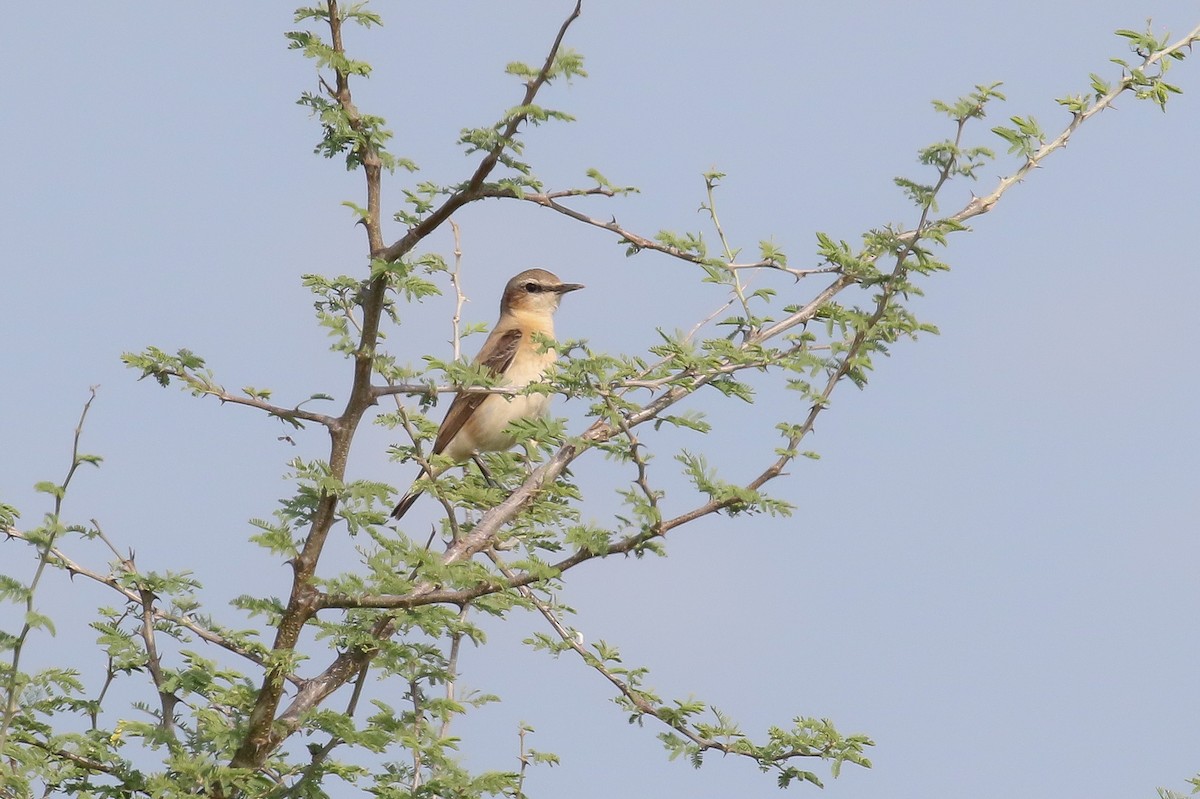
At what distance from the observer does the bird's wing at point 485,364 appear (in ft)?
33.7

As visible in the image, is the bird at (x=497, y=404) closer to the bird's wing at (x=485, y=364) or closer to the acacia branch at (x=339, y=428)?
the bird's wing at (x=485, y=364)

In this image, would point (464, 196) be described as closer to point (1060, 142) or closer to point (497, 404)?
point (1060, 142)

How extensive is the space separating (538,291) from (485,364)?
5.79ft

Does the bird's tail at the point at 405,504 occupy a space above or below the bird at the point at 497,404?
below

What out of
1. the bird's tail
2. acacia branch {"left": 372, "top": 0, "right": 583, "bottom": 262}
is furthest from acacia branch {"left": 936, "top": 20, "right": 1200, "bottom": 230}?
the bird's tail


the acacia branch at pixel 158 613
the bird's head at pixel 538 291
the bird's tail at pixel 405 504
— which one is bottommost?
the acacia branch at pixel 158 613

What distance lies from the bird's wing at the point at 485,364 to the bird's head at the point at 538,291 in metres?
0.37

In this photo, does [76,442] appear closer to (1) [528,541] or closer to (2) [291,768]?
(2) [291,768]

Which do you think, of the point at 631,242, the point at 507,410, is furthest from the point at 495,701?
the point at 507,410

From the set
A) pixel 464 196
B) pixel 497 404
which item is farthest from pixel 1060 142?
pixel 497 404

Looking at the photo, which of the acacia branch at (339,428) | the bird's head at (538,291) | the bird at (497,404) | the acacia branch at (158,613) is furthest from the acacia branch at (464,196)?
the bird's head at (538,291)

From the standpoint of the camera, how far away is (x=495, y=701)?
6.54 meters

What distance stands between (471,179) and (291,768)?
8.19 ft

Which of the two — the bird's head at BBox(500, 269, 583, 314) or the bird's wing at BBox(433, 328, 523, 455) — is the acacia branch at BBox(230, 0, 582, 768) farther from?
the bird's head at BBox(500, 269, 583, 314)
